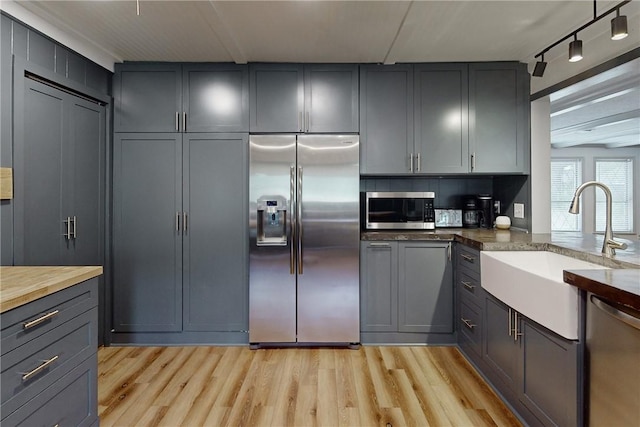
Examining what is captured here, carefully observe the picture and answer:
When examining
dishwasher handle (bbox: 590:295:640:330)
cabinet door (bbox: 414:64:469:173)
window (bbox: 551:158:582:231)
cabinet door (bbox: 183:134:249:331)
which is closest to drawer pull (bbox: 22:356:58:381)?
cabinet door (bbox: 183:134:249:331)

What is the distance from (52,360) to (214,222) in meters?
1.60

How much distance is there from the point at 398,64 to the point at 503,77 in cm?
95

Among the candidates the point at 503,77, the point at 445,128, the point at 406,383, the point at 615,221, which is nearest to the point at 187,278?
the point at 406,383

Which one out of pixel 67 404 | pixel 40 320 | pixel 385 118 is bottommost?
pixel 67 404

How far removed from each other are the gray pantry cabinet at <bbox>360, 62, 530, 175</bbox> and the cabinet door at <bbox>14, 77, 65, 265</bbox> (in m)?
2.31

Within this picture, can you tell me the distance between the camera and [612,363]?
4.19 ft

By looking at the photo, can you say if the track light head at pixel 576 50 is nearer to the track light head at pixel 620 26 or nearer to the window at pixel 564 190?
the track light head at pixel 620 26

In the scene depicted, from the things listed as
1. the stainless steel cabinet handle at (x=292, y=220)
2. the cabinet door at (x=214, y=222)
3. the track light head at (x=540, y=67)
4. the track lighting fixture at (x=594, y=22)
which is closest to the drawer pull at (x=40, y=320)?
the cabinet door at (x=214, y=222)

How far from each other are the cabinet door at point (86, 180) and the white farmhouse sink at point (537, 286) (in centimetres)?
295

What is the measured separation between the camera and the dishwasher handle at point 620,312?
115 centimetres

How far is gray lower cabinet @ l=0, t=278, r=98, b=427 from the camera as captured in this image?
125 cm

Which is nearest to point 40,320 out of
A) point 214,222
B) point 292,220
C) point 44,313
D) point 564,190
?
point 44,313

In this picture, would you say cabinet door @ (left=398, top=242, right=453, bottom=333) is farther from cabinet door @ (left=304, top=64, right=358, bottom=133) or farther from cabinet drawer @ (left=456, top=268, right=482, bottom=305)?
cabinet door @ (left=304, top=64, right=358, bottom=133)

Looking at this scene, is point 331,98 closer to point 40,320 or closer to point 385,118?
point 385,118
